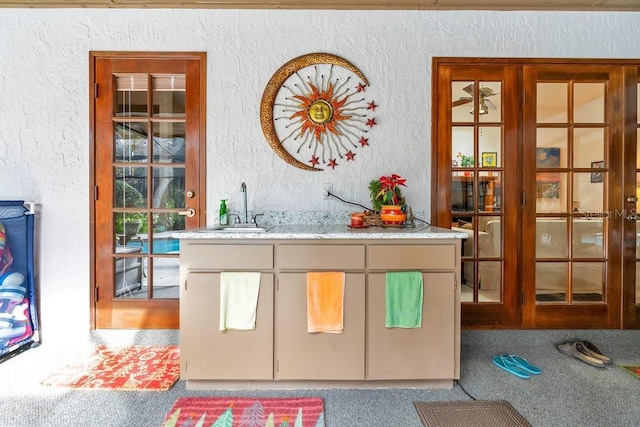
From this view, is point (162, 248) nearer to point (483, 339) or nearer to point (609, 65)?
point (483, 339)

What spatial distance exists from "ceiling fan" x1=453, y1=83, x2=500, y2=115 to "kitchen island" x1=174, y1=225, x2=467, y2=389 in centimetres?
127

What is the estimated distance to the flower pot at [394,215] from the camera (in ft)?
7.23

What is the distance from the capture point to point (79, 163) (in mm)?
2461

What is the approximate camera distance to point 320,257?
182 centimetres

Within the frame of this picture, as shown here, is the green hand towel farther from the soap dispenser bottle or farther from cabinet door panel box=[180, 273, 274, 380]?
the soap dispenser bottle

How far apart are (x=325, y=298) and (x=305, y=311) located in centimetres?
14

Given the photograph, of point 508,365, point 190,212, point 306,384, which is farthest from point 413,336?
point 190,212

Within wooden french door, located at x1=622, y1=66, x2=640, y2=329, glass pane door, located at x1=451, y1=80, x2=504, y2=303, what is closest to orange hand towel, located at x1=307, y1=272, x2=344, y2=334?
glass pane door, located at x1=451, y1=80, x2=504, y2=303

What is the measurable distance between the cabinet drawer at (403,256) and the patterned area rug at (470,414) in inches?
30.6

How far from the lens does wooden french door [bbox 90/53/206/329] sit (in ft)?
8.07

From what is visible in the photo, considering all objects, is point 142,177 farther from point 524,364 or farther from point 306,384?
point 524,364

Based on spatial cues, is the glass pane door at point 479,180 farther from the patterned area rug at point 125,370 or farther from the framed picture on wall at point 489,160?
the patterned area rug at point 125,370

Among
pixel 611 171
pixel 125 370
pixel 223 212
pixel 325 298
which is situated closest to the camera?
pixel 325 298

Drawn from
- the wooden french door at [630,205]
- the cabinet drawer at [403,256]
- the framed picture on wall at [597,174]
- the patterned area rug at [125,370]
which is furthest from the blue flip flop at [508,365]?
the patterned area rug at [125,370]
